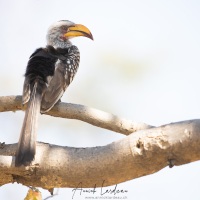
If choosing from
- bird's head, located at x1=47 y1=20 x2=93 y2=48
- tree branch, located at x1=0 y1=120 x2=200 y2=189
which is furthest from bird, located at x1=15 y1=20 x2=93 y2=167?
tree branch, located at x1=0 y1=120 x2=200 y2=189

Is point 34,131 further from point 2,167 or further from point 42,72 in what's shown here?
point 42,72

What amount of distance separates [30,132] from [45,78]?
49.8 inches

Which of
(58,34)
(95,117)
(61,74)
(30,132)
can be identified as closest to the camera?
(30,132)

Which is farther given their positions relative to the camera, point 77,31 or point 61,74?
point 77,31

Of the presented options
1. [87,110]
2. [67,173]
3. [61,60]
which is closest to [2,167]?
[67,173]

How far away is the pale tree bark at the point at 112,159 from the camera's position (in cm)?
213

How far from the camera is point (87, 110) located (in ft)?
11.7

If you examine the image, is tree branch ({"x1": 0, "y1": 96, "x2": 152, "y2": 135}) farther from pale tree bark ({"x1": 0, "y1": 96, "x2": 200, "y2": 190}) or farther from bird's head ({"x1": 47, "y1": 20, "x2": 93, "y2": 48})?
bird's head ({"x1": 47, "y1": 20, "x2": 93, "y2": 48})

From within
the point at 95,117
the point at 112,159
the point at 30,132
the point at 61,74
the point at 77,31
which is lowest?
the point at 112,159

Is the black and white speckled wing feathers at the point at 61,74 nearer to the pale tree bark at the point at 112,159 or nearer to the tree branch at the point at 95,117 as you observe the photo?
the tree branch at the point at 95,117

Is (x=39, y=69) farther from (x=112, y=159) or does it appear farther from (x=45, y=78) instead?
(x=112, y=159)

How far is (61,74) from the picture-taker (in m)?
4.48

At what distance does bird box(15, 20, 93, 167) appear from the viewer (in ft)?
9.70

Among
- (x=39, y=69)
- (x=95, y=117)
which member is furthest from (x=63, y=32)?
(x=95, y=117)
